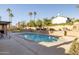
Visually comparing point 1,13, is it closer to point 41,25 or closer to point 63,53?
point 41,25

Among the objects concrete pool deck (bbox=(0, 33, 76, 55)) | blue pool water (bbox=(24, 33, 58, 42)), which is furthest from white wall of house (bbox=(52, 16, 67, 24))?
concrete pool deck (bbox=(0, 33, 76, 55))

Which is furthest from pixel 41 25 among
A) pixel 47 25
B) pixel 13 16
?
pixel 13 16

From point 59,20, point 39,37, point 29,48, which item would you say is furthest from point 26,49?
point 59,20

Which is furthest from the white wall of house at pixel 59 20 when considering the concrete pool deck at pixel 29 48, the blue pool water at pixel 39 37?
the concrete pool deck at pixel 29 48

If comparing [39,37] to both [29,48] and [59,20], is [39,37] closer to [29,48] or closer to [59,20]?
[29,48]

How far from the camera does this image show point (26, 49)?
4.76 meters

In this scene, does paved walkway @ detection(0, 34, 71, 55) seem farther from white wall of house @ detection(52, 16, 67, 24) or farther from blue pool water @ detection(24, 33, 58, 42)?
white wall of house @ detection(52, 16, 67, 24)

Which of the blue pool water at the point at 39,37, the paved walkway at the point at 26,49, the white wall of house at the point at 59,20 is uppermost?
the white wall of house at the point at 59,20

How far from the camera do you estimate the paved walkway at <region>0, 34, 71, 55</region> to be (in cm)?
472

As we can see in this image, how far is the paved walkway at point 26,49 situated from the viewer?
4723 mm

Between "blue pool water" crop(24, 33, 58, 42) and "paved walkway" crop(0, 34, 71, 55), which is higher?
"blue pool water" crop(24, 33, 58, 42)

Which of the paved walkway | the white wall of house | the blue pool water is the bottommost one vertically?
the paved walkway

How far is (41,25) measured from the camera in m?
4.86

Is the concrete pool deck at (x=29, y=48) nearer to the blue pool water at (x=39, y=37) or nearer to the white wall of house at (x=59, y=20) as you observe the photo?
the blue pool water at (x=39, y=37)
